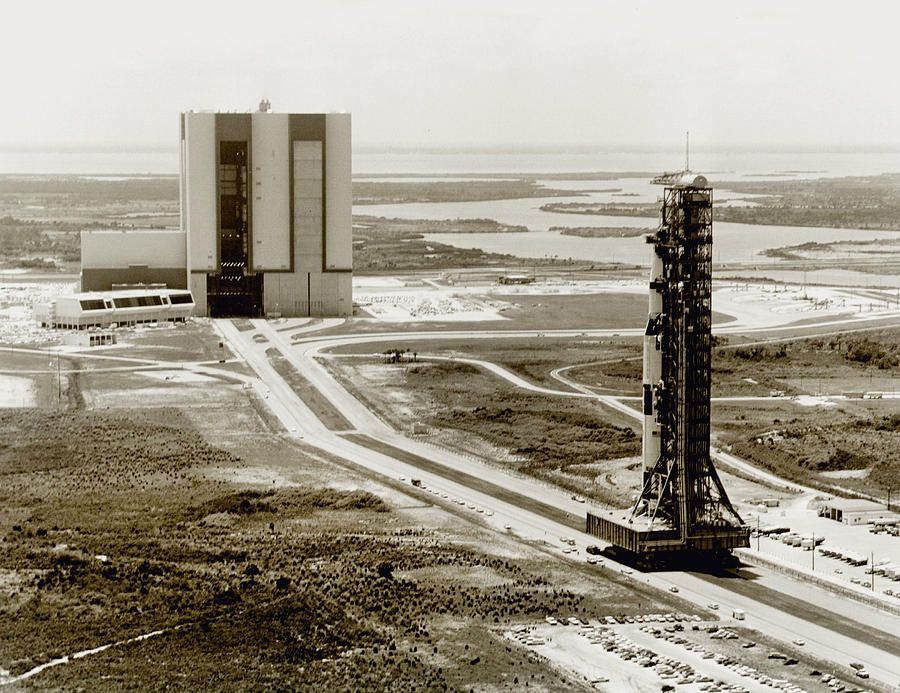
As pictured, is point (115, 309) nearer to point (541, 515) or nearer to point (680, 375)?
point (541, 515)

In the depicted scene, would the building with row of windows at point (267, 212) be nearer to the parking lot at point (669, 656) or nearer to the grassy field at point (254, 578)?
the grassy field at point (254, 578)

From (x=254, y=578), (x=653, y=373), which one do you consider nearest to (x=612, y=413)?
(x=653, y=373)

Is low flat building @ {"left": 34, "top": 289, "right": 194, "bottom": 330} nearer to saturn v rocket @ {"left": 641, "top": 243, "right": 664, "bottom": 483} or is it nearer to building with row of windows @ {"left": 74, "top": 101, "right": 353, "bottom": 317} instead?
building with row of windows @ {"left": 74, "top": 101, "right": 353, "bottom": 317}

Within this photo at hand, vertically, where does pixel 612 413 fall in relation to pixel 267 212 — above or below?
below

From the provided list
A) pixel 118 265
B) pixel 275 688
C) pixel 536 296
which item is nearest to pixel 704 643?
pixel 275 688

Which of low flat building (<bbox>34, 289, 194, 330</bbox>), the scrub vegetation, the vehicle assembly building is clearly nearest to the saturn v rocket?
the vehicle assembly building

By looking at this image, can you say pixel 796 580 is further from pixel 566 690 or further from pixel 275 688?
pixel 275 688
